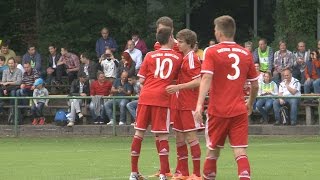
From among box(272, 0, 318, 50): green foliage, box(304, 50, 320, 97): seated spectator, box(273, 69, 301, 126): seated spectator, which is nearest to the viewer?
box(273, 69, 301, 126): seated spectator

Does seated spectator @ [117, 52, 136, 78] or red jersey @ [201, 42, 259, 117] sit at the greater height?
seated spectator @ [117, 52, 136, 78]

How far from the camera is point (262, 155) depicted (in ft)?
62.0

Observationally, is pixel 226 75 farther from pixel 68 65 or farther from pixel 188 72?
pixel 68 65

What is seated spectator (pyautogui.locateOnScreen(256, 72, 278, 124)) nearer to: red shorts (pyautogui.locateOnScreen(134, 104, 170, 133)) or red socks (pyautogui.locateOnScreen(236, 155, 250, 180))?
red shorts (pyautogui.locateOnScreen(134, 104, 170, 133))

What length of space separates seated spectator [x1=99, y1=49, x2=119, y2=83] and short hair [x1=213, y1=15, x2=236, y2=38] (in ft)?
52.1

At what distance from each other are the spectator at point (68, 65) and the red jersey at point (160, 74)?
48.4 feet

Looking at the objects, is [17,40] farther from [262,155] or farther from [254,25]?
[262,155]

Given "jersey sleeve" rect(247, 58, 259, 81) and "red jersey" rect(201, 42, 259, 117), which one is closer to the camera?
"red jersey" rect(201, 42, 259, 117)

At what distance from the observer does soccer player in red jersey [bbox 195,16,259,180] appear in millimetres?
11148

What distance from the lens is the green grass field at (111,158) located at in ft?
48.4

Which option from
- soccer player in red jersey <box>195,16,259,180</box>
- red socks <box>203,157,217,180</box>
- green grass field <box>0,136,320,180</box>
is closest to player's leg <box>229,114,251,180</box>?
soccer player in red jersey <box>195,16,259,180</box>

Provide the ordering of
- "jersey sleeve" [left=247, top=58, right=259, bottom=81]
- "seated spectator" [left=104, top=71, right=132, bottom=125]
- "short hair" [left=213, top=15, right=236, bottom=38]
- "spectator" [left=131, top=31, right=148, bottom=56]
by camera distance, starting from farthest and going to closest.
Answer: "spectator" [left=131, top=31, right=148, bottom=56] < "seated spectator" [left=104, top=71, right=132, bottom=125] < "jersey sleeve" [left=247, top=58, right=259, bottom=81] < "short hair" [left=213, top=15, right=236, bottom=38]

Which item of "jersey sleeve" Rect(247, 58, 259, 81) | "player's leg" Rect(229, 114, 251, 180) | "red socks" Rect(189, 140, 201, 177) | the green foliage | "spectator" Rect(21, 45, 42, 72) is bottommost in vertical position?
"red socks" Rect(189, 140, 201, 177)

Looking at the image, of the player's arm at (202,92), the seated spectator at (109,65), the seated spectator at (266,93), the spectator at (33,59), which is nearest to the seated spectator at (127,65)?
the seated spectator at (109,65)
